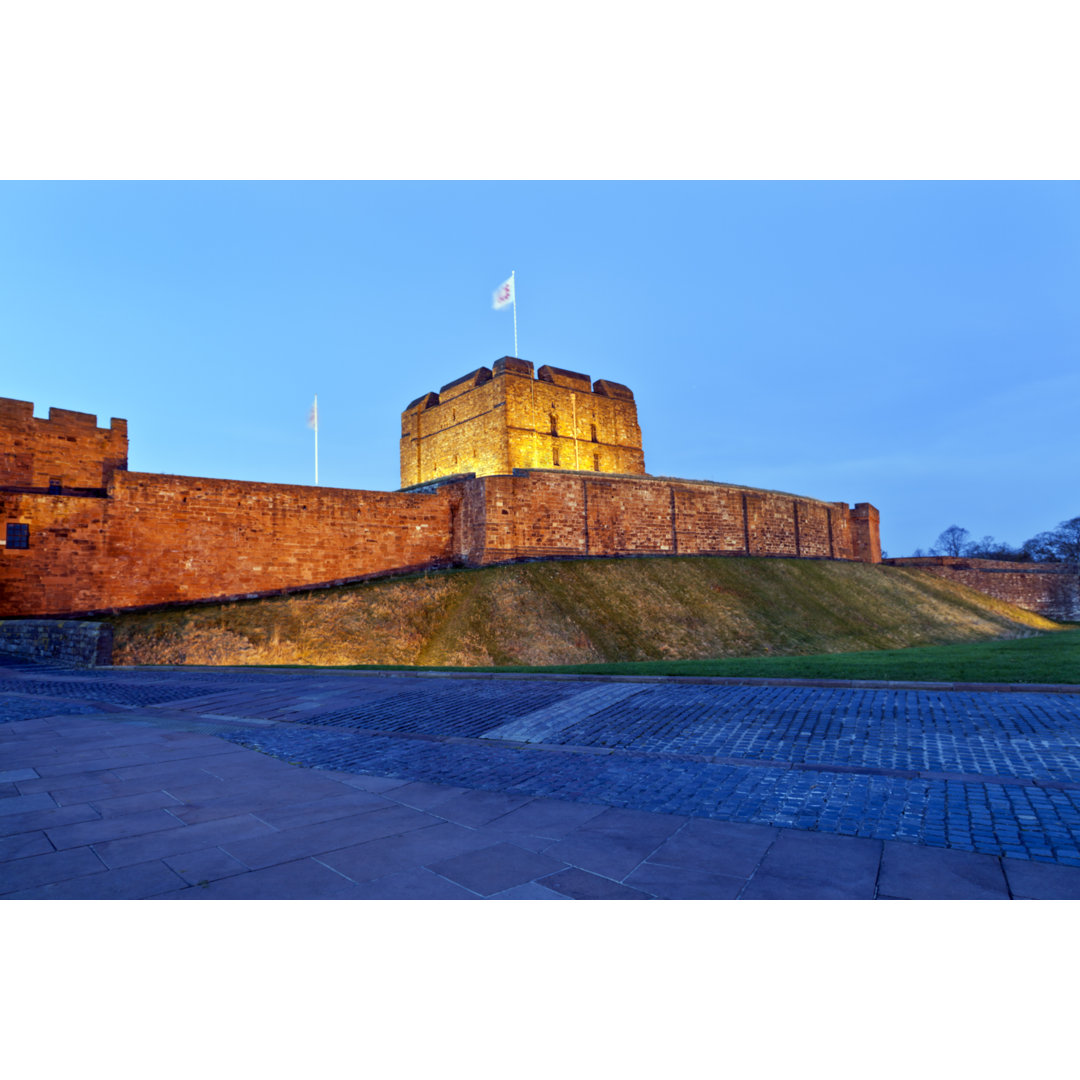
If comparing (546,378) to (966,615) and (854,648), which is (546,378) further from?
(966,615)

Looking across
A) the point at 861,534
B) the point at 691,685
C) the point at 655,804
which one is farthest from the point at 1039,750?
the point at 861,534

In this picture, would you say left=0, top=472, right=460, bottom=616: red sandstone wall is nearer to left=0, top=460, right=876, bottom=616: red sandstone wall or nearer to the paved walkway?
left=0, top=460, right=876, bottom=616: red sandstone wall

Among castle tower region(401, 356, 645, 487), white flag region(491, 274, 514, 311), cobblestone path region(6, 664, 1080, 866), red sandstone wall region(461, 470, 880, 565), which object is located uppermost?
white flag region(491, 274, 514, 311)

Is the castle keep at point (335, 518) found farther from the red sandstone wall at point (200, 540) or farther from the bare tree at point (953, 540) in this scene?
the bare tree at point (953, 540)

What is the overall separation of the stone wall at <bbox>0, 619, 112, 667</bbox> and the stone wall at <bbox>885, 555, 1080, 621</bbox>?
146 feet

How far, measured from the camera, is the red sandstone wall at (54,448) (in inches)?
877

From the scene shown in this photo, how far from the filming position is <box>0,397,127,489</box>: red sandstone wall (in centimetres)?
2228

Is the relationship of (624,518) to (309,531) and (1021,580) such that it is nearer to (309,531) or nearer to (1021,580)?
(309,531)

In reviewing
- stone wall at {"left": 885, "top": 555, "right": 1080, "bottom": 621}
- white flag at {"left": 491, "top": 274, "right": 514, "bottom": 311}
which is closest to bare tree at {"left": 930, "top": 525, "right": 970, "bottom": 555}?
stone wall at {"left": 885, "top": 555, "right": 1080, "bottom": 621}

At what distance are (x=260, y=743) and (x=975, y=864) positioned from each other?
523 cm

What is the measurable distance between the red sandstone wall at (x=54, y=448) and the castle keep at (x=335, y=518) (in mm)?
42

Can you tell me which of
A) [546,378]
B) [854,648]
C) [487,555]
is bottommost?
[854,648]

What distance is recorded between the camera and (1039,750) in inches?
190

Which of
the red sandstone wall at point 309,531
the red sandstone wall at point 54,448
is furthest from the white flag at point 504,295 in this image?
the red sandstone wall at point 54,448
